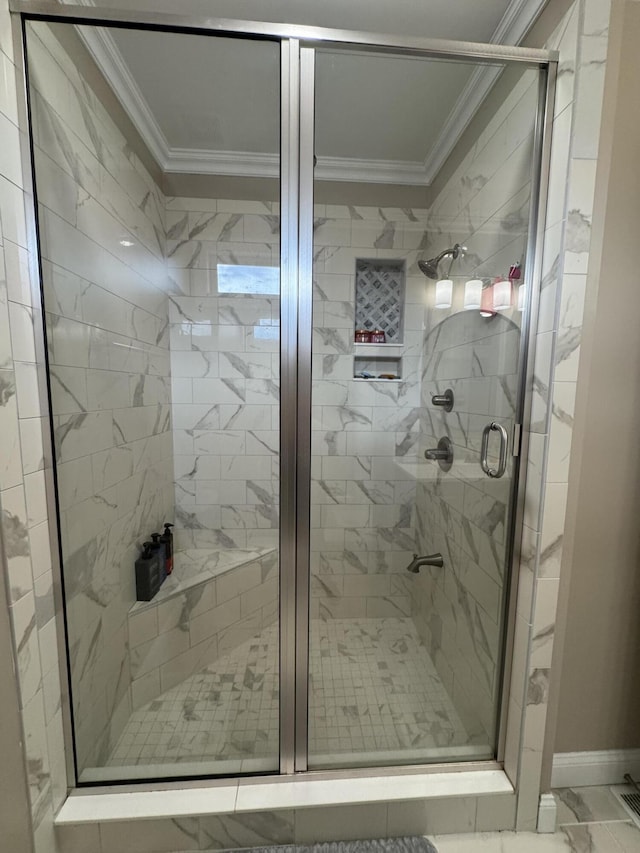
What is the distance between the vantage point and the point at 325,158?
3.75ft

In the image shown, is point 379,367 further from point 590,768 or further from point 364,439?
point 590,768

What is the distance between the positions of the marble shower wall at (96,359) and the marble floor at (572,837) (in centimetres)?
116

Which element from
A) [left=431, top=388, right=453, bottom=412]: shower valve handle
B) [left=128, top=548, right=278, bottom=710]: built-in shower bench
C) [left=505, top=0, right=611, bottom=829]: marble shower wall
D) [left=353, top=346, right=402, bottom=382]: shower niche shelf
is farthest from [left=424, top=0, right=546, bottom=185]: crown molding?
[left=128, top=548, right=278, bottom=710]: built-in shower bench

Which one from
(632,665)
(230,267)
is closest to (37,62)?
(230,267)

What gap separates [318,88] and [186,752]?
210 centimetres

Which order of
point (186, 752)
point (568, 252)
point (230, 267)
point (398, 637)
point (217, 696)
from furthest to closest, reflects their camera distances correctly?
point (230, 267)
point (398, 637)
point (217, 696)
point (186, 752)
point (568, 252)

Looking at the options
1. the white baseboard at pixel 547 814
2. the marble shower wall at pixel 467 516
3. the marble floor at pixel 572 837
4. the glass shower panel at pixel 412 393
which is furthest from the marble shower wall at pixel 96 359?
the white baseboard at pixel 547 814

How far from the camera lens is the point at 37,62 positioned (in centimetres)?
88

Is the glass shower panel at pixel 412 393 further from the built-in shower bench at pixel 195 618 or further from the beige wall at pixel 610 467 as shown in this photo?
the built-in shower bench at pixel 195 618

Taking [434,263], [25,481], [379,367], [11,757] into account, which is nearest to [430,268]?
[434,263]

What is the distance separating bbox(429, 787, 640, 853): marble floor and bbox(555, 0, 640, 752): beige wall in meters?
0.15

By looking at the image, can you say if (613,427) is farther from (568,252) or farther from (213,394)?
(213,394)

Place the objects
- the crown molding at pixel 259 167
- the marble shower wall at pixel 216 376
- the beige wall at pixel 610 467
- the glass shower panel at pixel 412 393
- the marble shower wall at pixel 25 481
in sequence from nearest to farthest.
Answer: the marble shower wall at pixel 25 481, the beige wall at pixel 610 467, the glass shower panel at pixel 412 393, the crown molding at pixel 259 167, the marble shower wall at pixel 216 376

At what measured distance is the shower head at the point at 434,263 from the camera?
1.48 meters
